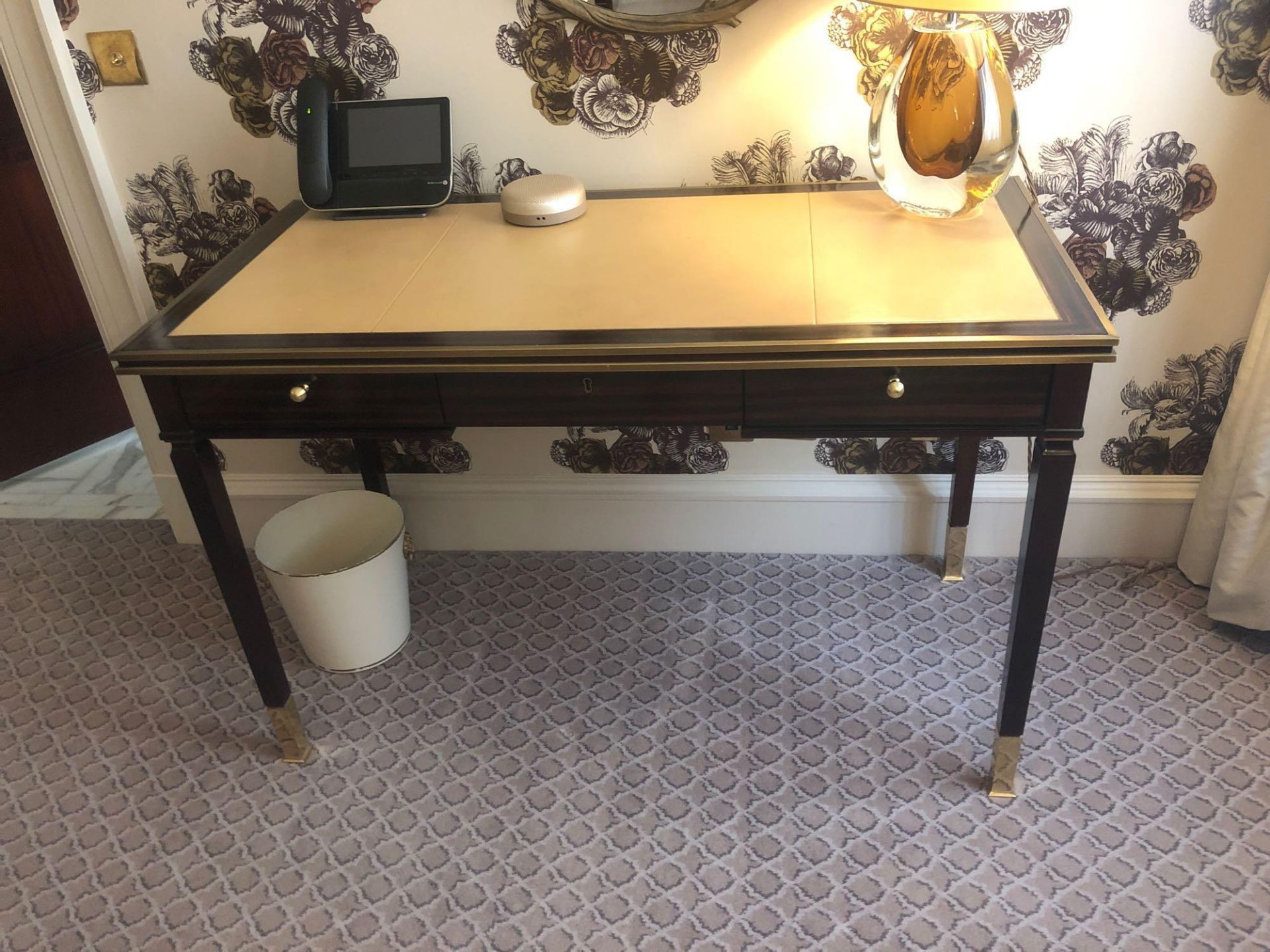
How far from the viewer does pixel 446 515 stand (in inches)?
87.9

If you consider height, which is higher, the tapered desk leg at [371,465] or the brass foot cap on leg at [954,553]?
the tapered desk leg at [371,465]

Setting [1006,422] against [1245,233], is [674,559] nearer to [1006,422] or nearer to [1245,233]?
[1006,422]

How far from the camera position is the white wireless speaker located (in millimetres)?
1633

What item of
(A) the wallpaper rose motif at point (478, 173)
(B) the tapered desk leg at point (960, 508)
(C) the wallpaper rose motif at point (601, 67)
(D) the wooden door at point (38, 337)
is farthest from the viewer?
(D) the wooden door at point (38, 337)

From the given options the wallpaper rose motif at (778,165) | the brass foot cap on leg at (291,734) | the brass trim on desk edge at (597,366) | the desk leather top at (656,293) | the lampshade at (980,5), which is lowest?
the brass foot cap on leg at (291,734)

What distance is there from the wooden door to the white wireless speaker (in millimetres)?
1532

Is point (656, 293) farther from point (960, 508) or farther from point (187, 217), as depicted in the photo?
point (187, 217)

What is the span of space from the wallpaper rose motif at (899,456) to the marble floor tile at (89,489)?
1587 millimetres

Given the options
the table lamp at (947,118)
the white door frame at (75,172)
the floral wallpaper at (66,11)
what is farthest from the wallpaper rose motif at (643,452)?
the floral wallpaper at (66,11)

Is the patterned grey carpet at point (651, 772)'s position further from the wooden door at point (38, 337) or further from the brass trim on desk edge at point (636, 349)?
the brass trim on desk edge at point (636, 349)

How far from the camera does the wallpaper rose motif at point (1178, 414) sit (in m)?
1.90

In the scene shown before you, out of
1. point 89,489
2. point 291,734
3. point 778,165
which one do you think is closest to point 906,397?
point 778,165

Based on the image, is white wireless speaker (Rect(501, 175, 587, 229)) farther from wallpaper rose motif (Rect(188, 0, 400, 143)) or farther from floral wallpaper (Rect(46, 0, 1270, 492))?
wallpaper rose motif (Rect(188, 0, 400, 143))

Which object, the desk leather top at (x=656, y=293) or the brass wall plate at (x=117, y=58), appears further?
the brass wall plate at (x=117, y=58)
